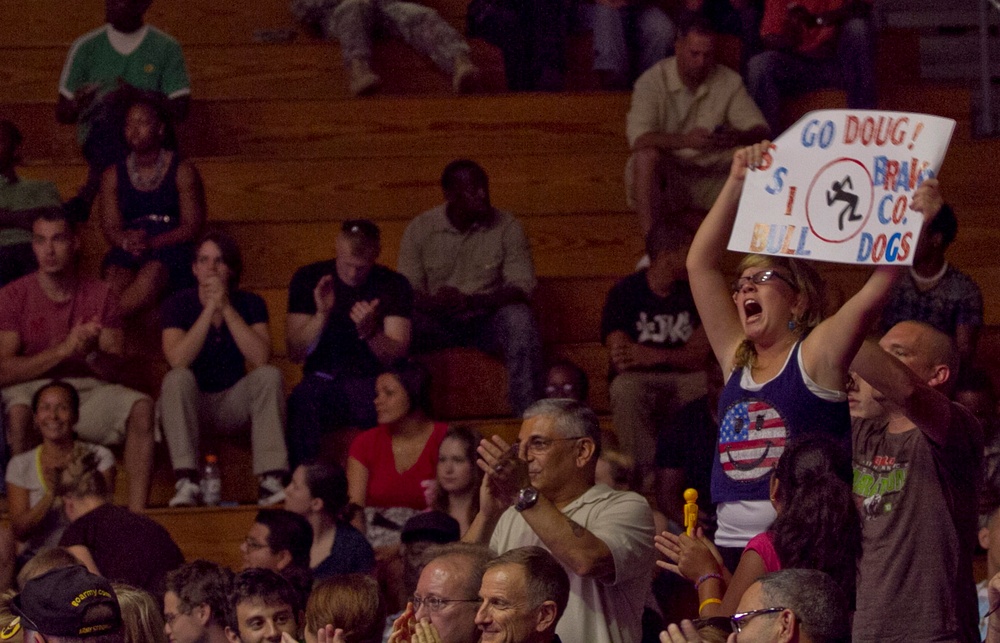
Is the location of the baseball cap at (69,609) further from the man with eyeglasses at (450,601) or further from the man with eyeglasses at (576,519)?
the man with eyeglasses at (576,519)

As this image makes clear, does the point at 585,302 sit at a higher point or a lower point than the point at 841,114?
lower

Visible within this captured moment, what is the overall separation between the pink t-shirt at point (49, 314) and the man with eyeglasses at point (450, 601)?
12.0 ft

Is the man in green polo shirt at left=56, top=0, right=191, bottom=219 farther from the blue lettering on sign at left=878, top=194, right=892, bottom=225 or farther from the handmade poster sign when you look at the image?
the blue lettering on sign at left=878, top=194, right=892, bottom=225

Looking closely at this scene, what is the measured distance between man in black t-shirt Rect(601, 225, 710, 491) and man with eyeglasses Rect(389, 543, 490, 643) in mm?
2999

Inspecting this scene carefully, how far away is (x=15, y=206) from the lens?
8.38 m

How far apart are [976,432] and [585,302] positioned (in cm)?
428

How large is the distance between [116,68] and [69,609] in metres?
5.95

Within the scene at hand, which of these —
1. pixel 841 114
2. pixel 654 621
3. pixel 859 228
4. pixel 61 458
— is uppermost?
pixel 841 114

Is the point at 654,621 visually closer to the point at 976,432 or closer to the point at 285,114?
the point at 976,432

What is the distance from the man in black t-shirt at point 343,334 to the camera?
753 cm

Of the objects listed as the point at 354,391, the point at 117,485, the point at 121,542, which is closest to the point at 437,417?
the point at 354,391

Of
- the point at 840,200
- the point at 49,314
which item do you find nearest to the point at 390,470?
the point at 49,314

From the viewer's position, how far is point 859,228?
4.20m

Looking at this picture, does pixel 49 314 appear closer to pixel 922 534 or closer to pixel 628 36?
pixel 628 36
